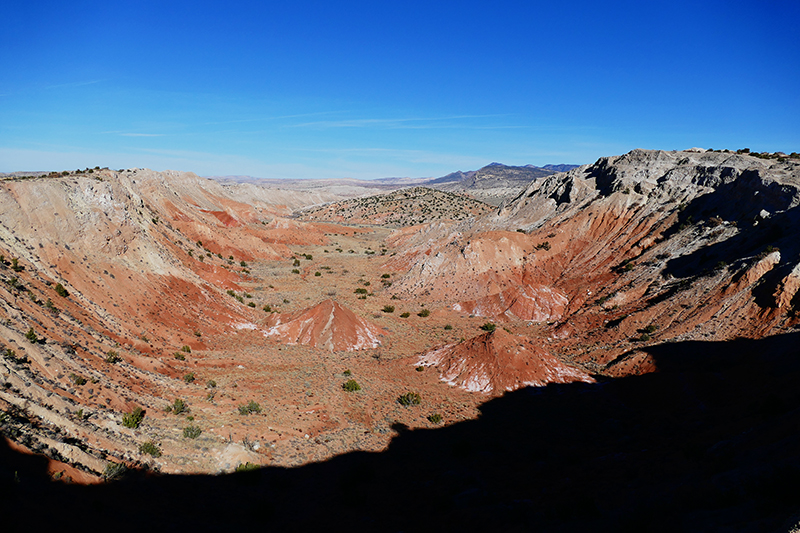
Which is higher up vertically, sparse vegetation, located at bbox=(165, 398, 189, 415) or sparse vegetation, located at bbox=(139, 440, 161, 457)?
sparse vegetation, located at bbox=(139, 440, 161, 457)

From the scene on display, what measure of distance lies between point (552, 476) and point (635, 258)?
28.3 metres

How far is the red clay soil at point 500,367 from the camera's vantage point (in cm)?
2253

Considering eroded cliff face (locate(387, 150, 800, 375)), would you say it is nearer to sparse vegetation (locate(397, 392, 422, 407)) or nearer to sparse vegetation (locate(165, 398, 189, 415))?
sparse vegetation (locate(397, 392, 422, 407))

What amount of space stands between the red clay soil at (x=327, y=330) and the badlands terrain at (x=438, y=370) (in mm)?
163

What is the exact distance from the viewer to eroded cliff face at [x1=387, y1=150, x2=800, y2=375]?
24.0m

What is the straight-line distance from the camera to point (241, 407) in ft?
59.6

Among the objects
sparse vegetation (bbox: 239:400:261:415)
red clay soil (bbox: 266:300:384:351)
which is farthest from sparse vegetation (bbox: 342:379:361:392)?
red clay soil (bbox: 266:300:384:351)

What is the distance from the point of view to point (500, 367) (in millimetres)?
22969

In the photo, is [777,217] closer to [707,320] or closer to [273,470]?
[707,320]

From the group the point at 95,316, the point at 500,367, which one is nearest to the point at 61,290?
the point at 95,316

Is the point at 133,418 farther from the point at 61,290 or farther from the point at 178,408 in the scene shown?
the point at 61,290

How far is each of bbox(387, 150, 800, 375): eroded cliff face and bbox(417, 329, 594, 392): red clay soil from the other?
128 inches

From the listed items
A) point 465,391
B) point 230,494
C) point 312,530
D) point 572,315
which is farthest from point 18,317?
point 572,315

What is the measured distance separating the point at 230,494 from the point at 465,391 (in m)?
13.2
